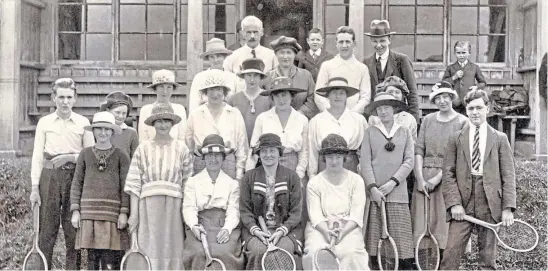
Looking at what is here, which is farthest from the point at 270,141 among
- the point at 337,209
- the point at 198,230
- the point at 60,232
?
the point at 60,232

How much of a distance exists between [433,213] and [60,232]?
14.7 ft

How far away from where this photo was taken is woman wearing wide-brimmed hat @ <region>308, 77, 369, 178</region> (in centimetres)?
770

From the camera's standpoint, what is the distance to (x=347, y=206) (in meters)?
7.33

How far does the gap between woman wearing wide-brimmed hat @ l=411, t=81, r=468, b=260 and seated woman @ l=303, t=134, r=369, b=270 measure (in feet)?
2.39

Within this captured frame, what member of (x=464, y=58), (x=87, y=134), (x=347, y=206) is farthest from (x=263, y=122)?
(x=464, y=58)

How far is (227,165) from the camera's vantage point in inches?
303

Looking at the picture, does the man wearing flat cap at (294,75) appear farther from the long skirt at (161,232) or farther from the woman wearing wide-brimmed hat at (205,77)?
the long skirt at (161,232)

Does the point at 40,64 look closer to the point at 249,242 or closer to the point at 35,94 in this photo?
the point at 35,94

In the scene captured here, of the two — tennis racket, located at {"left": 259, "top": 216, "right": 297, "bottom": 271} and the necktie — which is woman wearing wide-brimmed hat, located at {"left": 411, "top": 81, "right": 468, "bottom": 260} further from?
tennis racket, located at {"left": 259, "top": 216, "right": 297, "bottom": 271}

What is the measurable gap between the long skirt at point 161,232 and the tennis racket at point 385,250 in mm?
1799

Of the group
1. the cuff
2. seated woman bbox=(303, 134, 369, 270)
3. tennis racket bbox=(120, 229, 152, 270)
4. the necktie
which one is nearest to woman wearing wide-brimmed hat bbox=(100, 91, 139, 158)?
the cuff

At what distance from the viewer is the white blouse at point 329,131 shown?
768 cm

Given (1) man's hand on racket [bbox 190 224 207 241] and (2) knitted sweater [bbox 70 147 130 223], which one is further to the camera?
(2) knitted sweater [bbox 70 147 130 223]

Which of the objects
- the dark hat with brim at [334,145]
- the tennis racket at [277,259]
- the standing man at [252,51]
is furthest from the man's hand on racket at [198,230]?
the standing man at [252,51]
